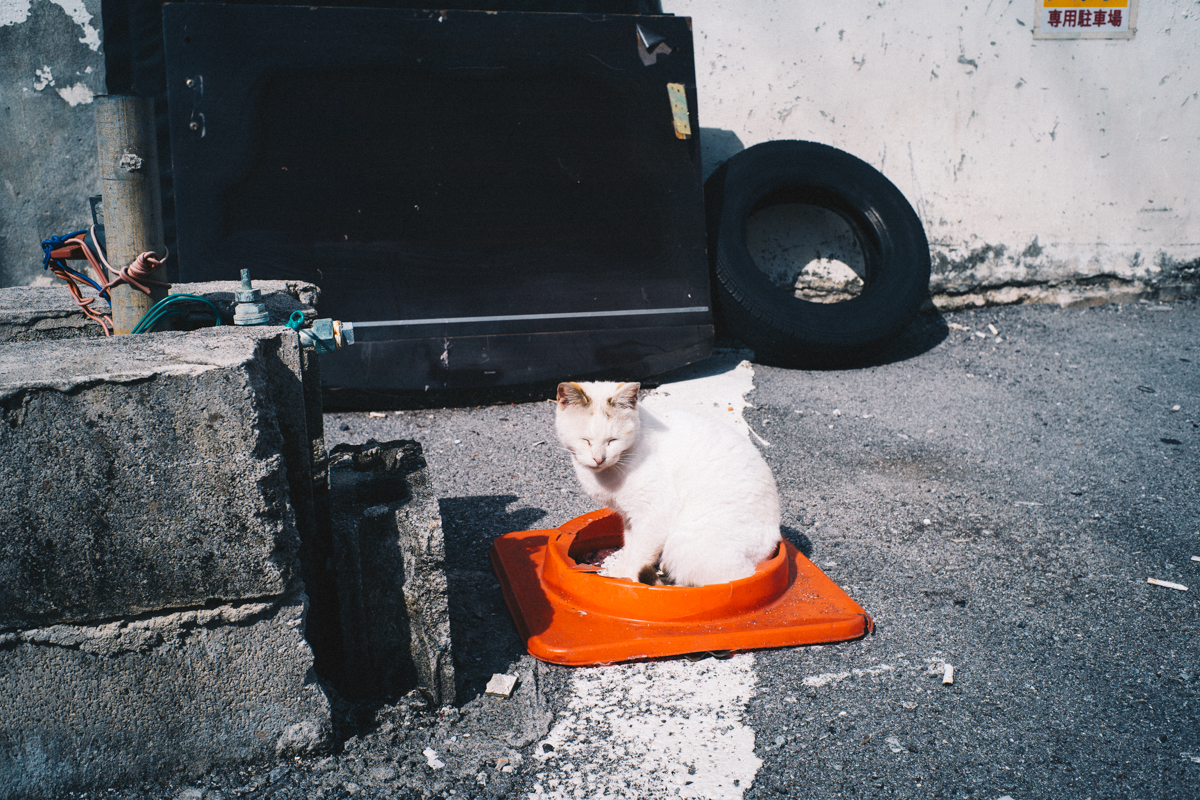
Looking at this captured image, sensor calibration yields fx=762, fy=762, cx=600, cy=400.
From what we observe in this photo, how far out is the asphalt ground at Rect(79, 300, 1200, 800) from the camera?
1.68 m

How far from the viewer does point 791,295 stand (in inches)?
179

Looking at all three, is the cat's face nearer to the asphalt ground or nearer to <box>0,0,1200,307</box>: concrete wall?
the asphalt ground

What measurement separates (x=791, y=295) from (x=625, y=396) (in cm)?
270

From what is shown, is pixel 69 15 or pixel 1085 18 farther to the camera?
pixel 1085 18

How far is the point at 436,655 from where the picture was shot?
1797mm

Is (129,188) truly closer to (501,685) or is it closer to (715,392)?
(501,685)

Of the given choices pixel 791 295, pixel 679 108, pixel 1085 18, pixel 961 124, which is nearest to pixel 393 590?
pixel 679 108

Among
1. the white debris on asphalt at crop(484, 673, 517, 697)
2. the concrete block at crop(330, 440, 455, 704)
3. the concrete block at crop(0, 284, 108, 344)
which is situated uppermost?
the concrete block at crop(0, 284, 108, 344)

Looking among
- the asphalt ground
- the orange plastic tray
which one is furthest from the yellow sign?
the orange plastic tray

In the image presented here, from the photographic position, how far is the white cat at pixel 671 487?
7.04ft

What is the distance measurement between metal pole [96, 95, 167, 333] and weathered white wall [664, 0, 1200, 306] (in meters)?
3.71

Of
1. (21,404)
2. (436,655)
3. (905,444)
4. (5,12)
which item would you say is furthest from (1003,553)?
(5,12)

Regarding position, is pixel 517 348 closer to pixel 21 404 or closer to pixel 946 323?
pixel 21 404

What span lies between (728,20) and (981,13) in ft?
5.62
